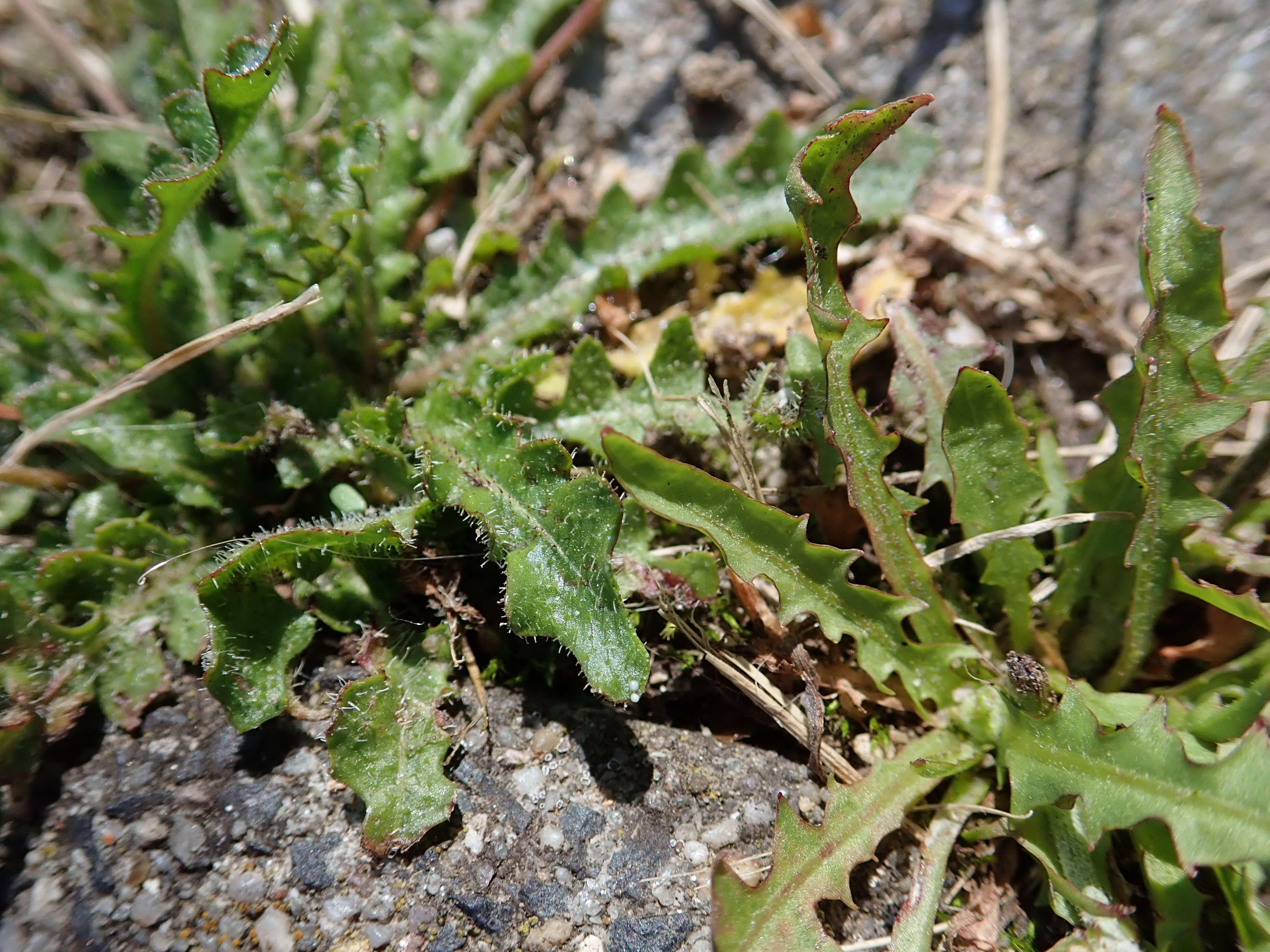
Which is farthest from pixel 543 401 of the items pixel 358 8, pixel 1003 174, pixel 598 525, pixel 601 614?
pixel 1003 174

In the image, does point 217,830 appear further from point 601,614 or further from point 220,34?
point 220,34

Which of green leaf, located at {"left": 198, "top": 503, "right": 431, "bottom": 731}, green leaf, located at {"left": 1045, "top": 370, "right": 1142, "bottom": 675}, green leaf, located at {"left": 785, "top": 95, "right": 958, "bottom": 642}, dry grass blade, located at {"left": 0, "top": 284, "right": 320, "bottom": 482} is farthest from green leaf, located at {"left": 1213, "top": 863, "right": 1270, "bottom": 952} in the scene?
dry grass blade, located at {"left": 0, "top": 284, "right": 320, "bottom": 482}

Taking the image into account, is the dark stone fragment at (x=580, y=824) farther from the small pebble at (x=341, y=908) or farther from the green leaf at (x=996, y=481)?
the green leaf at (x=996, y=481)

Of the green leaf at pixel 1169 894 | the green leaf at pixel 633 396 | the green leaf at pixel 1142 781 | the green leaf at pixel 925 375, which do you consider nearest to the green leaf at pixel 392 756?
the green leaf at pixel 633 396

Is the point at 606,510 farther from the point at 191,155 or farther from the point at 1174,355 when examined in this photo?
the point at 191,155

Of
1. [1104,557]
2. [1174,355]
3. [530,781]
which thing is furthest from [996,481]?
[530,781]
